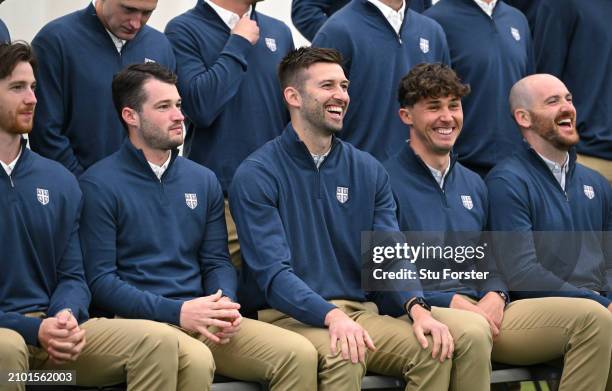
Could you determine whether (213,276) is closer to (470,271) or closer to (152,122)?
(152,122)

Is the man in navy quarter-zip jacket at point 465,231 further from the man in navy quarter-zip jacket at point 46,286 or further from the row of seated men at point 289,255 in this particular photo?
the man in navy quarter-zip jacket at point 46,286

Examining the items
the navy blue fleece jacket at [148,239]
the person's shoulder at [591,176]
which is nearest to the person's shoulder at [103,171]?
the navy blue fleece jacket at [148,239]

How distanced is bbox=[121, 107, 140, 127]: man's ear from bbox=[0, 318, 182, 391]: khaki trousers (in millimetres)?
910

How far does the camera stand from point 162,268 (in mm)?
4984

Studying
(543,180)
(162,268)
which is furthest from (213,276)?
(543,180)

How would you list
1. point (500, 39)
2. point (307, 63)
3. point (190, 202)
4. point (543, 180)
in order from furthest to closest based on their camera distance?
point (500, 39) < point (543, 180) < point (307, 63) < point (190, 202)

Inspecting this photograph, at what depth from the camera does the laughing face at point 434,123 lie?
18.4ft

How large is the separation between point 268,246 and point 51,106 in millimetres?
1095

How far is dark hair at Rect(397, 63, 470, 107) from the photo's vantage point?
5.61 metres

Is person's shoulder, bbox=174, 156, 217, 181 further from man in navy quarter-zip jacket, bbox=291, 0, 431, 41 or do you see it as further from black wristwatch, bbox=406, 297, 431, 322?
man in navy quarter-zip jacket, bbox=291, 0, 431, 41

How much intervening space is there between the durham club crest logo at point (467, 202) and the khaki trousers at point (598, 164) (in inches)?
42.1

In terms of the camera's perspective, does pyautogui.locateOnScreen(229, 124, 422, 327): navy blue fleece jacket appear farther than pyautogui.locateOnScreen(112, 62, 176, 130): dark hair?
No

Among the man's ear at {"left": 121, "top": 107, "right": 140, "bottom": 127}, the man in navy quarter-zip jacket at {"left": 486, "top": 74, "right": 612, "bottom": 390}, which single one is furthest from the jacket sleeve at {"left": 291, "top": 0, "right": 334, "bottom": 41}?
the man's ear at {"left": 121, "top": 107, "right": 140, "bottom": 127}

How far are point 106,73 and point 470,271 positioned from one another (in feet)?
5.91
